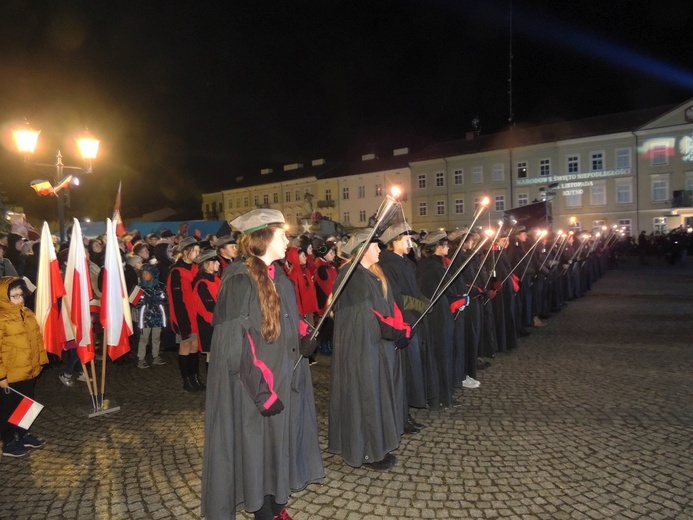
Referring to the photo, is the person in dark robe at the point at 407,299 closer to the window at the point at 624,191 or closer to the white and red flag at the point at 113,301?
the white and red flag at the point at 113,301

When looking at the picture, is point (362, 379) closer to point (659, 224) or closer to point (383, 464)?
point (383, 464)

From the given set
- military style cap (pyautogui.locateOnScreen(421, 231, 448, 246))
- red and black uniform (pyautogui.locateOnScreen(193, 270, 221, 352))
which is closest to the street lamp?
red and black uniform (pyautogui.locateOnScreen(193, 270, 221, 352))

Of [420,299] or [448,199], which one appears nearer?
[420,299]

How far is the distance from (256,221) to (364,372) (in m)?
1.75

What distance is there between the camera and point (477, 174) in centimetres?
5119

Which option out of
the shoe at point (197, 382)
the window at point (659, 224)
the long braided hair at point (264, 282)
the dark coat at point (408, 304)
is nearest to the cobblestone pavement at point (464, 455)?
the shoe at point (197, 382)

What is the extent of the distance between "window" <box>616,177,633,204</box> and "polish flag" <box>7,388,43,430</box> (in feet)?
162

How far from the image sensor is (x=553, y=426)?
5.39m

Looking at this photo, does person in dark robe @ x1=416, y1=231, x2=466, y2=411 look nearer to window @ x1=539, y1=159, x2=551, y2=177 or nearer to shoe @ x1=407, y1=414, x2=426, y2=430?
shoe @ x1=407, y1=414, x2=426, y2=430

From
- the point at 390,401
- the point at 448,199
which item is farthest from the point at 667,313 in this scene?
the point at 448,199

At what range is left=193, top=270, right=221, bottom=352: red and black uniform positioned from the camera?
654 centimetres

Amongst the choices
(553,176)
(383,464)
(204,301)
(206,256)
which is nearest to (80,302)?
(204,301)

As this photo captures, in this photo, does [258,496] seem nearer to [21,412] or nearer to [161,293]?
[21,412]

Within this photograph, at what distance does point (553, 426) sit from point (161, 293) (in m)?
6.45
